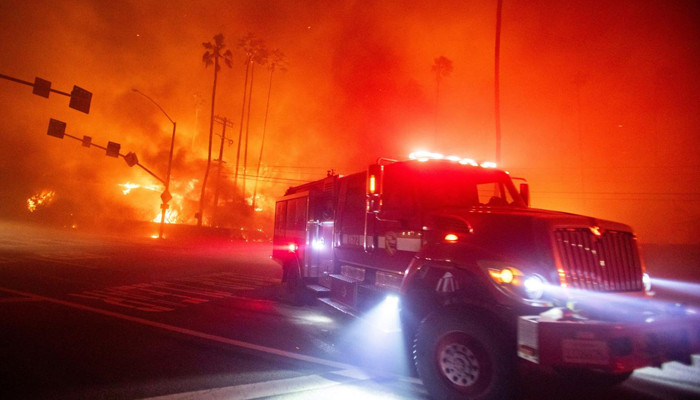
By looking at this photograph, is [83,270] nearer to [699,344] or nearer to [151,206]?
[699,344]

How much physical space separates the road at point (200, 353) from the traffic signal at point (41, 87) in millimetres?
6736

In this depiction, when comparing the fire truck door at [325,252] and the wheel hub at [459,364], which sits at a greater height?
the fire truck door at [325,252]

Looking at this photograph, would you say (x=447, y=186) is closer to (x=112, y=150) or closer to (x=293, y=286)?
(x=293, y=286)

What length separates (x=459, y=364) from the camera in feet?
13.6

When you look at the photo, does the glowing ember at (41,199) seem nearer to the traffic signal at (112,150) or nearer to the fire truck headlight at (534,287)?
the traffic signal at (112,150)

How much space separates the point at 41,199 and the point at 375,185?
62.8 metres

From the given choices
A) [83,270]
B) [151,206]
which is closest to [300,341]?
[83,270]

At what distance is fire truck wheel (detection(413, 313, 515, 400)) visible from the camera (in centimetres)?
382

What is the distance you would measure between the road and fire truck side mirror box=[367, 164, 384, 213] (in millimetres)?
2219

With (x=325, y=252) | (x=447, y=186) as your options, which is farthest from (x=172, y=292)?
(x=447, y=186)

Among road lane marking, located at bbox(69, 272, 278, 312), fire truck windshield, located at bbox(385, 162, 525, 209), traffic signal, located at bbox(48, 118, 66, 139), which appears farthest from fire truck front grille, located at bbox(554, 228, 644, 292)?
traffic signal, located at bbox(48, 118, 66, 139)

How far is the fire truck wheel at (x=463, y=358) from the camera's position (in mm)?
3822

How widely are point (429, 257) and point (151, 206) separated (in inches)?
2364

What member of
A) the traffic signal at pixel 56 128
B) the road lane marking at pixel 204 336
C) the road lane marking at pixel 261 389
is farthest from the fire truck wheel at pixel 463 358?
the traffic signal at pixel 56 128
